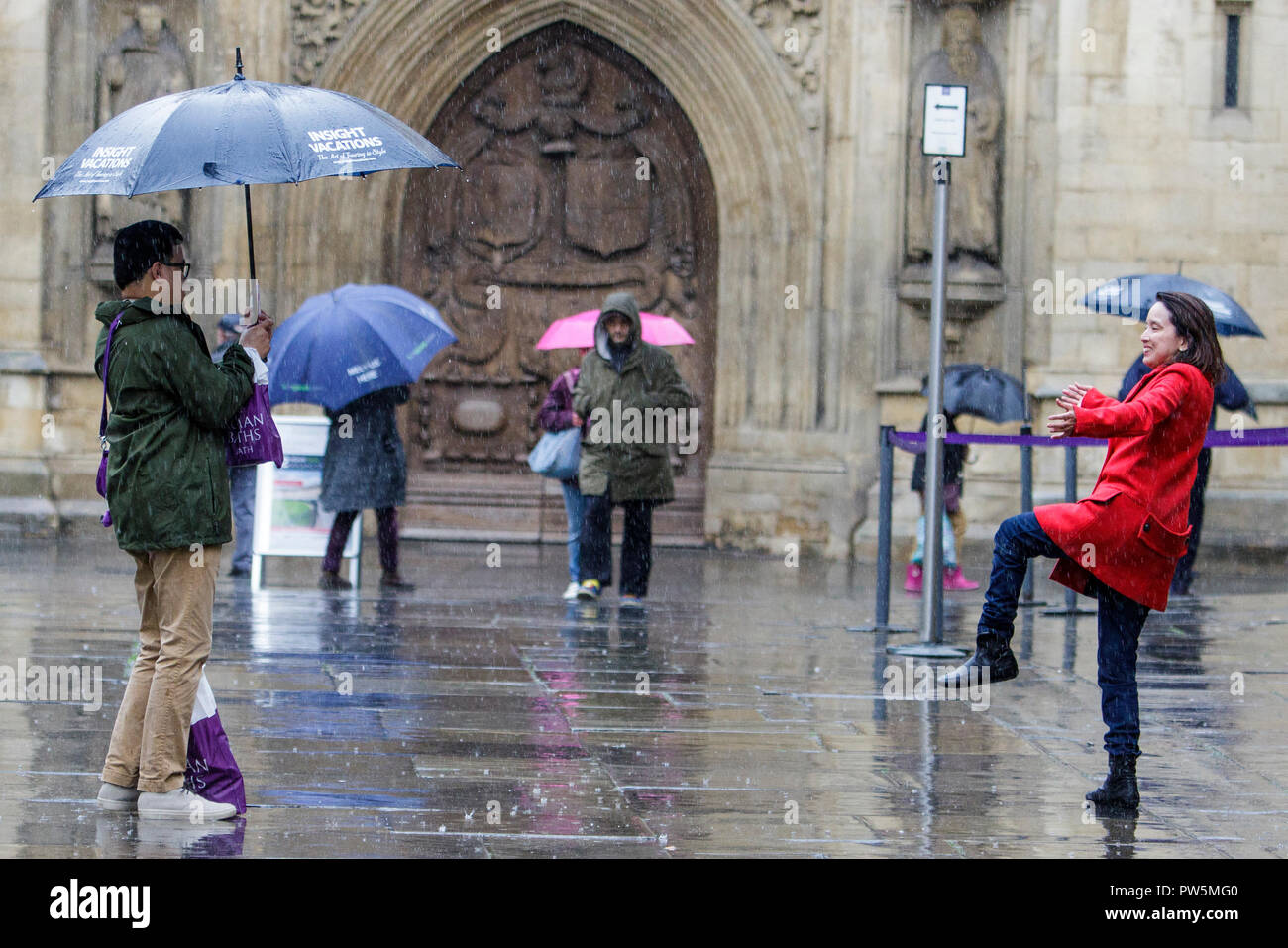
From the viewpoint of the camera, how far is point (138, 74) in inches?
563

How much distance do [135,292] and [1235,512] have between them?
10.5 m

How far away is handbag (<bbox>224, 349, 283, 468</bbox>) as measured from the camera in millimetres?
5207

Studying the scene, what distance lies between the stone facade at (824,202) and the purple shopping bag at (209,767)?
906 centimetres

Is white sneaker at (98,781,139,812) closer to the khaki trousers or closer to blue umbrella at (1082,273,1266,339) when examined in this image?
the khaki trousers

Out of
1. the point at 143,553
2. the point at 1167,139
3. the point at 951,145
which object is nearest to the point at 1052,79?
the point at 1167,139

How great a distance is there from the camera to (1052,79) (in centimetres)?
1416

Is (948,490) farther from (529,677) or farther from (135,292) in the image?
(135,292)

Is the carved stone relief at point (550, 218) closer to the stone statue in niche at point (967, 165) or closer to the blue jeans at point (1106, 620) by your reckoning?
the stone statue in niche at point (967, 165)

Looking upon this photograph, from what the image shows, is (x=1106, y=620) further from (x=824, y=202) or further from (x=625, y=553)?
(x=824, y=202)

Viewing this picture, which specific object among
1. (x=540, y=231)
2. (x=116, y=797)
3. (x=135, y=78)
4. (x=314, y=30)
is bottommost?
(x=116, y=797)

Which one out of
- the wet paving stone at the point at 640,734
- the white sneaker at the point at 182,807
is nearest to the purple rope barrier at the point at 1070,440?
the wet paving stone at the point at 640,734

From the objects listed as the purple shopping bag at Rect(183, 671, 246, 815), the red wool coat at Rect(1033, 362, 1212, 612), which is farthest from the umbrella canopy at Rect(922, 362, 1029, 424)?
the purple shopping bag at Rect(183, 671, 246, 815)

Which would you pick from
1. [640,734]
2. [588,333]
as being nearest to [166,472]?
[640,734]

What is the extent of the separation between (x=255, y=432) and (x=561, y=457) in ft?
19.0
